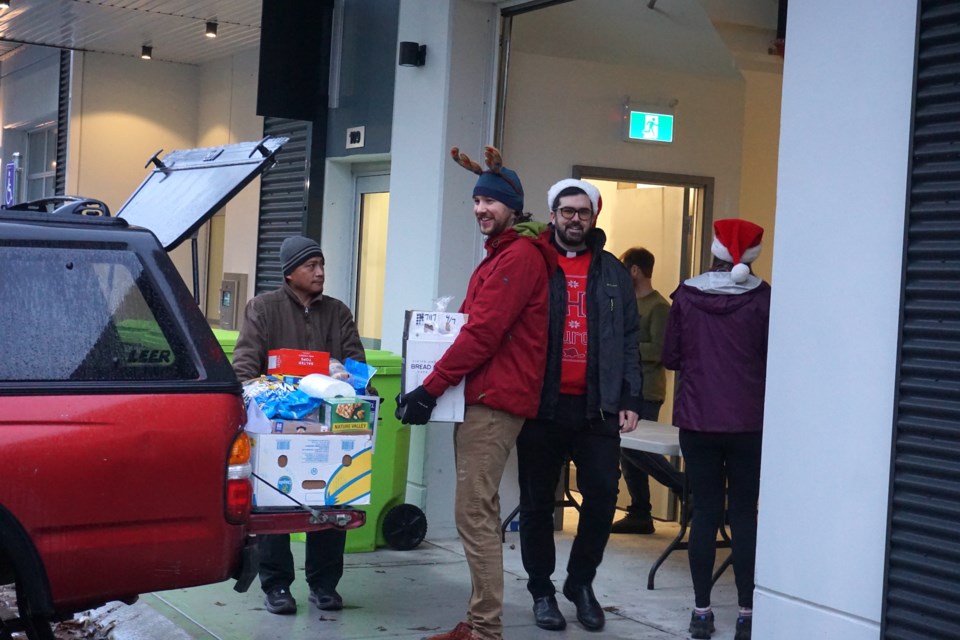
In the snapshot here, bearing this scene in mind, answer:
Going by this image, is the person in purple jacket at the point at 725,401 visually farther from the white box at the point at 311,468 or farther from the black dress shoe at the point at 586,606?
the white box at the point at 311,468

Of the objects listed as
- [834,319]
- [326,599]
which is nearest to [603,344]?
[834,319]

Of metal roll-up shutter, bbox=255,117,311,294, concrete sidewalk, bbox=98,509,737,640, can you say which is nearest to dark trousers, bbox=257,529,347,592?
concrete sidewalk, bbox=98,509,737,640

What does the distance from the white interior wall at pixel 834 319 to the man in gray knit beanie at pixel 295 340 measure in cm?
211

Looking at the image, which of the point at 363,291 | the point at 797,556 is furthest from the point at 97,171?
the point at 797,556

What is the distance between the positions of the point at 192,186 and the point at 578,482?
2375 millimetres

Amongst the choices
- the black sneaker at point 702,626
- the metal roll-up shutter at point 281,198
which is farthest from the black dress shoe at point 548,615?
the metal roll-up shutter at point 281,198

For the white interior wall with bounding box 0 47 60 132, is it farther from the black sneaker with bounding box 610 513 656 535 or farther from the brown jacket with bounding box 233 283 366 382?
the brown jacket with bounding box 233 283 366 382

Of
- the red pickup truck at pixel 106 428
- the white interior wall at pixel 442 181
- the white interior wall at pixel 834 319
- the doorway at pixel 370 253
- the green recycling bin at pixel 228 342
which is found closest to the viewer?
the red pickup truck at pixel 106 428

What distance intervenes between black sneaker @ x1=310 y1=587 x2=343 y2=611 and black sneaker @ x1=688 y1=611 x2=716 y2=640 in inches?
68.9

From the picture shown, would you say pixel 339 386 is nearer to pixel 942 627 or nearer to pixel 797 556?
pixel 797 556

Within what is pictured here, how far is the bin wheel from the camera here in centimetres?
754

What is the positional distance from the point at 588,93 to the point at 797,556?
13.6ft

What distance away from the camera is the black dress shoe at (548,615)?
5953mm

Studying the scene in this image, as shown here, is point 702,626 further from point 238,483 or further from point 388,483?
point 238,483
